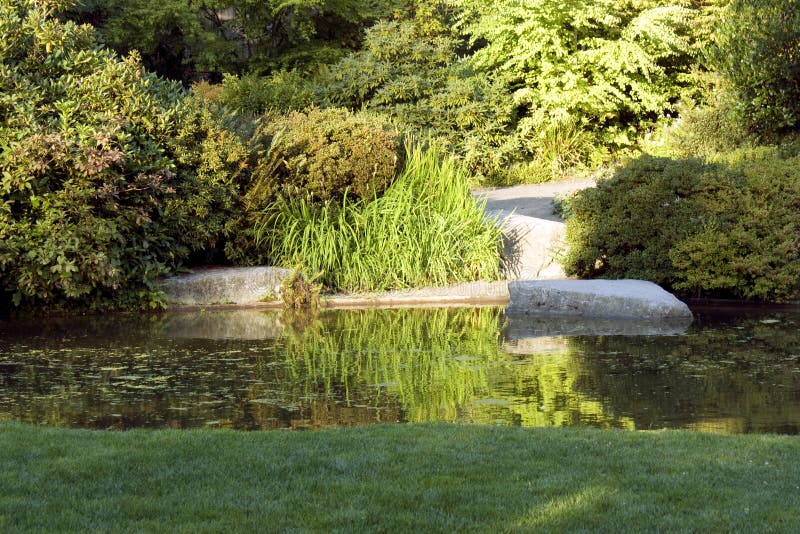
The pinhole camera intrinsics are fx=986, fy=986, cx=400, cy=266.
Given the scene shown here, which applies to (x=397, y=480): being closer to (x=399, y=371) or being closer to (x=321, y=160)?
(x=399, y=371)

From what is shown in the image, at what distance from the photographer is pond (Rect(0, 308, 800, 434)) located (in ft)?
21.8

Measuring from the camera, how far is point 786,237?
457 inches

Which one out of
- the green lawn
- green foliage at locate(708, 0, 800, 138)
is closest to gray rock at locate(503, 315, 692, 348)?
the green lawn

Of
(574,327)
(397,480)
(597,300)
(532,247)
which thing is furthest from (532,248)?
(397,480)

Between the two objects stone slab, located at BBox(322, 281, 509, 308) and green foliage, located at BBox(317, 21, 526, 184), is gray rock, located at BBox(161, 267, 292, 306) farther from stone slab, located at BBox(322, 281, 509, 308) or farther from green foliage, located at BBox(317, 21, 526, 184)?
green foliage, located at BBox(317, 21, 526, 184)

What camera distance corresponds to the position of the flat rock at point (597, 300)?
10742mm

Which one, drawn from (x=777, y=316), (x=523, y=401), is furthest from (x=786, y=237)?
(x=523, y=401)

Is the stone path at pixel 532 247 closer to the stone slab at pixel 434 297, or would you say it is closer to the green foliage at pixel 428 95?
the stone slab at pixel 434 297

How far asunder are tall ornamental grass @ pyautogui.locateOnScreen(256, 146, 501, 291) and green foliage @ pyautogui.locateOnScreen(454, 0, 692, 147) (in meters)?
7.53

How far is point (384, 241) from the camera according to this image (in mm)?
12781

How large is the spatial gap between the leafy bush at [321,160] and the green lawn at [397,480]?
750 cm

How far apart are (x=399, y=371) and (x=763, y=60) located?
969cm

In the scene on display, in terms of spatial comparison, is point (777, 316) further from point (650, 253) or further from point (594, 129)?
point (594, 129)

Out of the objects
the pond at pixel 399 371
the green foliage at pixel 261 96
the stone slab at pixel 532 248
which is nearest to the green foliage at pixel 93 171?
the pond at pixel 399 371
